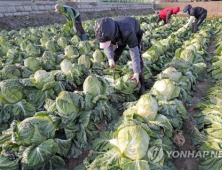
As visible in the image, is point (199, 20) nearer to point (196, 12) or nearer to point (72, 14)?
point (196, 12)

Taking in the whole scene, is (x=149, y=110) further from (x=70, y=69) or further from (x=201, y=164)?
(x=70, y=69)

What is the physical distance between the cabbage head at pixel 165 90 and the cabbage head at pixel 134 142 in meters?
1.60

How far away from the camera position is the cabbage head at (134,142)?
2627 millimetres

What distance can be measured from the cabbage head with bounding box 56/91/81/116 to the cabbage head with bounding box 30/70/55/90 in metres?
1.24

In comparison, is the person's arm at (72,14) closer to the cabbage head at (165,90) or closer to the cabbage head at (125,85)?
the cabbage head at (125,85)

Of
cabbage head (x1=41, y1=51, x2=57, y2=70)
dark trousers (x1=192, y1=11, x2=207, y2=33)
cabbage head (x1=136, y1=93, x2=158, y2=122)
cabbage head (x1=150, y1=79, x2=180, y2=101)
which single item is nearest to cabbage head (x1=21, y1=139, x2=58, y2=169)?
cabbage head (x1=136, y1=93, x2=158, y2=122)

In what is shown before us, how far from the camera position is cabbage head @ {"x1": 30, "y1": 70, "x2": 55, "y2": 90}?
175 inches

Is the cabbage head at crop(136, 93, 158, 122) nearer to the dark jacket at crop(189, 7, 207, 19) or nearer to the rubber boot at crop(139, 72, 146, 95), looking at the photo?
the rubber boot at crop(139, 72, 146, 95)

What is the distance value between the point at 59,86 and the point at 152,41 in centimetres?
581

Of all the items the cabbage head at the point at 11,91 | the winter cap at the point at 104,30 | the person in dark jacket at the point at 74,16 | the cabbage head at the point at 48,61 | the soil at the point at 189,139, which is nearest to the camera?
the soil at the point at 189,139

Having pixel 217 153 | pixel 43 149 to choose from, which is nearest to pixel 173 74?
pixel 217 153

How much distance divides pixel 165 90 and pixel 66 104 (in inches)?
82.7

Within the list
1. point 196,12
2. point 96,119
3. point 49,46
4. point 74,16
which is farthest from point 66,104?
point 196,12

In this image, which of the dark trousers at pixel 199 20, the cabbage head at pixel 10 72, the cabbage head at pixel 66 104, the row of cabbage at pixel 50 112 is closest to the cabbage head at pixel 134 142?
the row of cabbage at pixel 50 112
